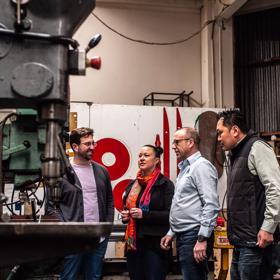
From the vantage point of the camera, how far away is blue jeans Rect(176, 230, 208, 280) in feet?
9.37

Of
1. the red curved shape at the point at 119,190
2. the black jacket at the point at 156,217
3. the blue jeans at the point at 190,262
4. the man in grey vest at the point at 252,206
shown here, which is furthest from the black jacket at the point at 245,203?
the red curved shape at the point at 119,190

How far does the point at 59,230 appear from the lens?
1152 millimetres

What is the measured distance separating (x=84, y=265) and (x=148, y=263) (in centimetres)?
39

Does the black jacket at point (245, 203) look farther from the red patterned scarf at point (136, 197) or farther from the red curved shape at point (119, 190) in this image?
the red curved shape at point (119, 190)

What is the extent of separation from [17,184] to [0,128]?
0.60 ft

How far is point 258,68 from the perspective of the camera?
5750mm

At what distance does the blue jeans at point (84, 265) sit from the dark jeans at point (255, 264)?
1.03 m

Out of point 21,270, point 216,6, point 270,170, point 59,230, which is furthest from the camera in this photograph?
point 216,6

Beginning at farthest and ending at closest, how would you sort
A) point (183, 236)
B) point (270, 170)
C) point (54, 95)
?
point (183, 236) < point (270, 170) < point (54, 95)

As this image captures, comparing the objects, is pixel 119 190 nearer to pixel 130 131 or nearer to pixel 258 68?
pixel 130 131

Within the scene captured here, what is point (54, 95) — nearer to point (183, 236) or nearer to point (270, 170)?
point (270, 170)

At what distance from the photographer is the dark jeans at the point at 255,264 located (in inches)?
96.5

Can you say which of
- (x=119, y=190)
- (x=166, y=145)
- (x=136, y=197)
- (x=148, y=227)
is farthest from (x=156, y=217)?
(x=166, y=145)

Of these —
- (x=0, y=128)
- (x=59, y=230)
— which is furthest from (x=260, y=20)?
(x=59, y=230)
